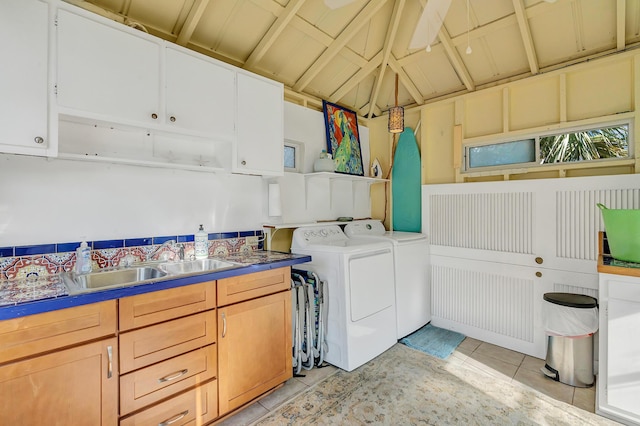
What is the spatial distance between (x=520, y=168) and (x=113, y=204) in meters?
3.41

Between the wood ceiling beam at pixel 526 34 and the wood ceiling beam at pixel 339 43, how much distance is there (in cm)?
104

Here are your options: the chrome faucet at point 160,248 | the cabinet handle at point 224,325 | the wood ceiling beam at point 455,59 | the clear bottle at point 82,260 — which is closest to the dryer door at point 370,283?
the cabinet handle at point 224,325

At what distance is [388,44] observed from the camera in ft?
9.64

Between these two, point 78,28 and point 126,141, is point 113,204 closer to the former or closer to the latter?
point 126,141

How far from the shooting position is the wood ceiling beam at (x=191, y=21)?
6.81 feet

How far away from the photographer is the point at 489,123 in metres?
3.08

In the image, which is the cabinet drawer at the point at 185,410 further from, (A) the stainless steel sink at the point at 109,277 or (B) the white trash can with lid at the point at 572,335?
(B) the white trash can with lid at the point at 572,335

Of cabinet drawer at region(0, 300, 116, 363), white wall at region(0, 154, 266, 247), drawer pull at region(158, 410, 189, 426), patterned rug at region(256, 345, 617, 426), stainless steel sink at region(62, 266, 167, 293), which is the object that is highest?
white wall at region(0, 154, 266, 247)

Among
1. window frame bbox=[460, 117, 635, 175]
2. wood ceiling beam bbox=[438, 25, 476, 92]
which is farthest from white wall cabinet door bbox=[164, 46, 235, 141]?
window frame bbox=[460, 117, 635, 175]

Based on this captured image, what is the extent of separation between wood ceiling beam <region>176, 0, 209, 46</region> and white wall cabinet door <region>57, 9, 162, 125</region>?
431 mm

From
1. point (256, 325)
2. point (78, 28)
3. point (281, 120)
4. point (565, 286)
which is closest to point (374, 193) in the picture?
point (281, 120)

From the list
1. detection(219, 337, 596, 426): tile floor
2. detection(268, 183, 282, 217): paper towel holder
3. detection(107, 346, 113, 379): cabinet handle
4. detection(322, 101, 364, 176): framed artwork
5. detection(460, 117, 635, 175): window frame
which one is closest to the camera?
detection(107, 346, 113, 379): cabinet handle

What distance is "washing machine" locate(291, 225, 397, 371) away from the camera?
246cm

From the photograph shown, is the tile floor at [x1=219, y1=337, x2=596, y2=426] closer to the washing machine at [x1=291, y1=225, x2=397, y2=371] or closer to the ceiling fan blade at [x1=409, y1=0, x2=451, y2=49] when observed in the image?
the washing machine at [x1=291, y1=225, x2=397, y2=371]
